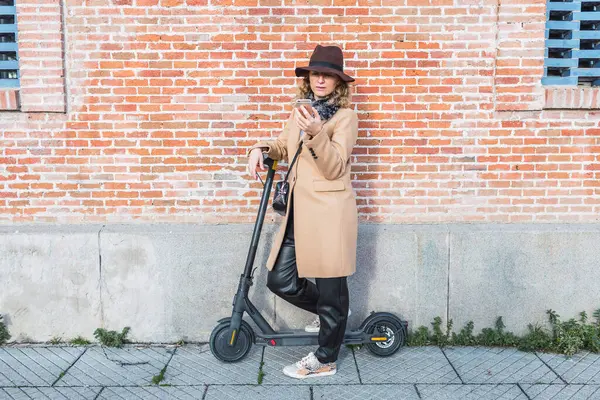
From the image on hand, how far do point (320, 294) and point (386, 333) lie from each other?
759mm

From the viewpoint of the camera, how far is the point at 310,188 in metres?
3.90

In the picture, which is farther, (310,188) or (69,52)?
(69,52)

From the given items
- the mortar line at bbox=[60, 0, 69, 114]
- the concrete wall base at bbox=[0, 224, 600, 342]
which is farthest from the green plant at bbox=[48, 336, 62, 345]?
the mortar line at bbox=[60, 0, 69, 114]

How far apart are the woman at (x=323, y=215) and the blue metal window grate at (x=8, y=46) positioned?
231cm

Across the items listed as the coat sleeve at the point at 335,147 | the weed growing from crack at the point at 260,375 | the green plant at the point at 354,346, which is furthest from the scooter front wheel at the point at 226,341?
the coat sleeve at the point at 335,147

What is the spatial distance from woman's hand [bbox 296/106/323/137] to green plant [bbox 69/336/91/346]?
2.70 metres

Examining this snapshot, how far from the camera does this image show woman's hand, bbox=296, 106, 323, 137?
3.42 m

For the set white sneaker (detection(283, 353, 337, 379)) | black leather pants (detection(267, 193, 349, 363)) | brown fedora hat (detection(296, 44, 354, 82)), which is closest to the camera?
brown fedora hat (detection(296, 44, 354, 82))

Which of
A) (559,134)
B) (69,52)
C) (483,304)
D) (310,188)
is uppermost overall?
(69,52)

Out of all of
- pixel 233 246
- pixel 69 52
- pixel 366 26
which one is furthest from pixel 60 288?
pixel 366 26

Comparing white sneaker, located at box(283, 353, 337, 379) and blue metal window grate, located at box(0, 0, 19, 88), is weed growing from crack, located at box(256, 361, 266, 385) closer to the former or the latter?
white sneaker, located at box(283, 353, 337, 379)

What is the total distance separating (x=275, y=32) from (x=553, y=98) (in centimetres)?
232

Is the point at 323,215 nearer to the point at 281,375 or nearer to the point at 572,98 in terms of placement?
the point at 281,375

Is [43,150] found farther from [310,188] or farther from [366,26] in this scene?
[366,26]
